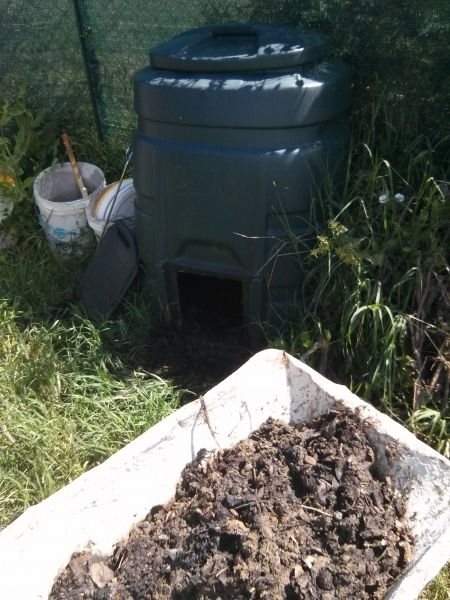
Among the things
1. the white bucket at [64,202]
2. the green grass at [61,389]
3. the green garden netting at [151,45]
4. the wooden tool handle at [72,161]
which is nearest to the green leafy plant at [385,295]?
the green garden netting at [151,45]

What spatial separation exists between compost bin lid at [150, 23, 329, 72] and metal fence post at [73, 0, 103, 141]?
143 cm

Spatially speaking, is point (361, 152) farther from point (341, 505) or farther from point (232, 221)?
point (341, 505)

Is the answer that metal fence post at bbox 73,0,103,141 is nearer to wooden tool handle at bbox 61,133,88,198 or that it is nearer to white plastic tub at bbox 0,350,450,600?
wooden tool handle at bbox 61,133,88,198

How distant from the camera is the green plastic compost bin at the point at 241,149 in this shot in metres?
2.32

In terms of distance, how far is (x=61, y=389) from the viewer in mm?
2594

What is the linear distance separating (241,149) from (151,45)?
174 centimetres

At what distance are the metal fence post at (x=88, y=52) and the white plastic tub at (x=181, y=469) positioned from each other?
277cm

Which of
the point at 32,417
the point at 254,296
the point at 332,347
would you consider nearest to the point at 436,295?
the point at 332,347

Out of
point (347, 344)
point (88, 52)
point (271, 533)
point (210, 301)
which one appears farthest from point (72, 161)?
point (271, 533)

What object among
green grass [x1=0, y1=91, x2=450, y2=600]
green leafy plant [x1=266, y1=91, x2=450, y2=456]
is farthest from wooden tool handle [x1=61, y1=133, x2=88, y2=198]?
green leafy plant [x1=266, y1=91, x2=450, y2=456]

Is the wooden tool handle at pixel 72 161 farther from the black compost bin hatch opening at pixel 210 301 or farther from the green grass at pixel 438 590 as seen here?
the green grass at pixel 438 590

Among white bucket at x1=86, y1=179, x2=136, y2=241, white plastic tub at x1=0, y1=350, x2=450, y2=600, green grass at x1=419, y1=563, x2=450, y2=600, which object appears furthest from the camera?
white bucket at x1=86, y1=179, x2=136, y2=241

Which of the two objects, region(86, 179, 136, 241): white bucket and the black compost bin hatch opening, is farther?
region(86, 179, 136, 241): white bucket

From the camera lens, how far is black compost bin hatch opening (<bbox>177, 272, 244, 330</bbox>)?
3033 mm
